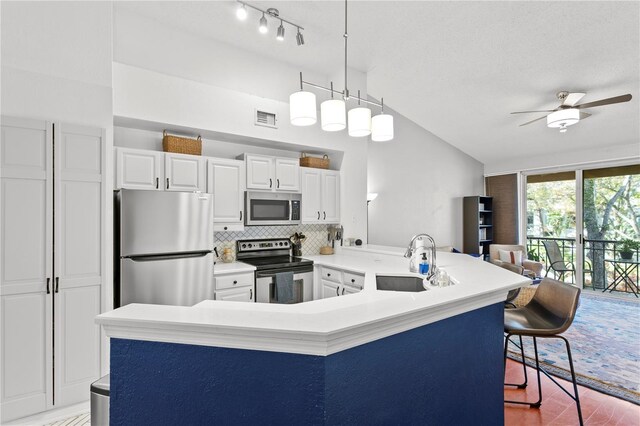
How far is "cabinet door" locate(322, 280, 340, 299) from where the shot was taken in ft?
11.3

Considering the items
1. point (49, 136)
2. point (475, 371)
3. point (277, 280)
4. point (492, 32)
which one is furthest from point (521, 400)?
point (49, 136)

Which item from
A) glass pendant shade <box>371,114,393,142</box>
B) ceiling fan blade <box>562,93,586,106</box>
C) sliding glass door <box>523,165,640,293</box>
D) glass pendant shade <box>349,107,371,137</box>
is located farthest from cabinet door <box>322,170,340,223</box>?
sliding glass door <box>523,165,640,293</box>

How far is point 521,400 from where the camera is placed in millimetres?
2436

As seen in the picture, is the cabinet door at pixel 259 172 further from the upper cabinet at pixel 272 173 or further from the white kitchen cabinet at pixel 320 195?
the white kitchen cabinet at pixel 320 195

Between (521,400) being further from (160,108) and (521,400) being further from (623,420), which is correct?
(160,108)

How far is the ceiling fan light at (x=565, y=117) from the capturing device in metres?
3.79

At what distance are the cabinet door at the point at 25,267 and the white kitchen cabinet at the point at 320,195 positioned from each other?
8.24 ft

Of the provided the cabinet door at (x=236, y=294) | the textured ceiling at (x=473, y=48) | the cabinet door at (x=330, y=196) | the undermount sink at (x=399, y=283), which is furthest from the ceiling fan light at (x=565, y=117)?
the cabinet door at (x=236, y=294)

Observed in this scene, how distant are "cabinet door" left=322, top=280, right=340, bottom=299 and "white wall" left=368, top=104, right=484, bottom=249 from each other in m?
2.08

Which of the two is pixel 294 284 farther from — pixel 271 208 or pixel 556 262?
pixel 556 262

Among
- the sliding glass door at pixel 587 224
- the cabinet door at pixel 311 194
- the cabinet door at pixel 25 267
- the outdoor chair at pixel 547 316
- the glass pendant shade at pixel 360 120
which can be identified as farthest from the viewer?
the sliding glass door at pixel 587 224

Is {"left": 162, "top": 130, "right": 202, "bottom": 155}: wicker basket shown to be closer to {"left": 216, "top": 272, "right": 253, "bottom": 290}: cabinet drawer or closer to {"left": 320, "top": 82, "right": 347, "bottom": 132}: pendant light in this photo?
{"left": 216, "top": 272, "right": 253, "bottom": 290}: cabinet drawer

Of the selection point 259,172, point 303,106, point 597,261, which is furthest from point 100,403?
point 597,261

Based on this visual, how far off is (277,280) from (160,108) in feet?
6.83
